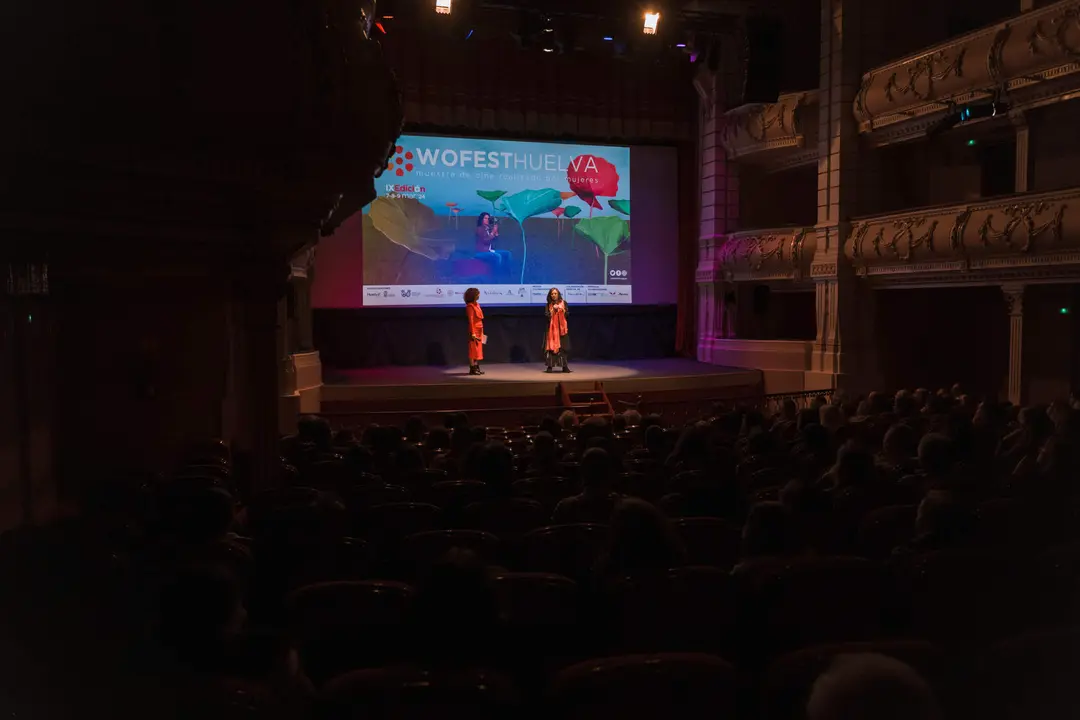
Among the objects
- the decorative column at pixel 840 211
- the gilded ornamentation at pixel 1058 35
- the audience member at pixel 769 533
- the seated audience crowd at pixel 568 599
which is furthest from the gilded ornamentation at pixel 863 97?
the audience member at pixel 769 533

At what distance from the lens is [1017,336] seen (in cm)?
1282

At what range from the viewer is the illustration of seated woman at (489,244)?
16.6 m

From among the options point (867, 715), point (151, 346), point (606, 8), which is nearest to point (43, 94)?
point (151, 346)

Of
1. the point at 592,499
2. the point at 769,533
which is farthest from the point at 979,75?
the point at 769,533

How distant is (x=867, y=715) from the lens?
4.39ft

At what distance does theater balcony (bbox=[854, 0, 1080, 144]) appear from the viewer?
38.0ft

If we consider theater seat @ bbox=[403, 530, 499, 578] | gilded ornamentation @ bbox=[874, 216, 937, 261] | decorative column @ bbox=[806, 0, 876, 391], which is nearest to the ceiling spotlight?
decorative column @ bbox=[806, 0, 876, 391]

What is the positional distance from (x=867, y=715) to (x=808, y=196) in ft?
63.0

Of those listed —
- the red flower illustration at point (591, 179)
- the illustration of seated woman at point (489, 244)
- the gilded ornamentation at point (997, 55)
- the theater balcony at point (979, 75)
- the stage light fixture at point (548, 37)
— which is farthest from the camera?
the red flower illustration at point (591, 179)

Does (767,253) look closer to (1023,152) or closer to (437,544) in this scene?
(1023,152)

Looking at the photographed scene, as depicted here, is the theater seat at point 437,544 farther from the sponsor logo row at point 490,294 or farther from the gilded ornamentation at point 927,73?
the sponsor logo row at point 490,294

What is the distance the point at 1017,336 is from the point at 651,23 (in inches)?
321

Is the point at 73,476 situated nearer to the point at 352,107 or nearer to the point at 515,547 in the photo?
the point at 352,107

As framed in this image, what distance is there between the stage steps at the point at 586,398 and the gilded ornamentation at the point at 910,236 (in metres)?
5.85
